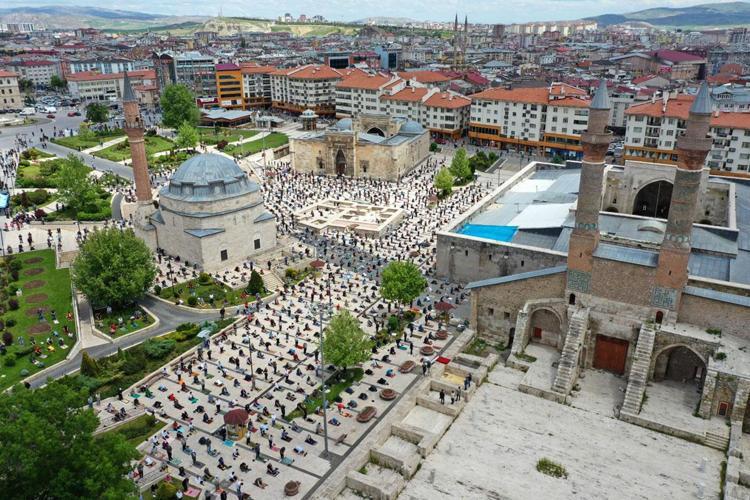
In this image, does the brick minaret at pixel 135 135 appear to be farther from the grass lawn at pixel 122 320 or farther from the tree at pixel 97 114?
the tree at pixel 97 114

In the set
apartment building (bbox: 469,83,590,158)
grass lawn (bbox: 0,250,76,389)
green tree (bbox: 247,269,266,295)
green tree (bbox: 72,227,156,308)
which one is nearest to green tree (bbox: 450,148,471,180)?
apartment building (bbox: 469,83,590,158)

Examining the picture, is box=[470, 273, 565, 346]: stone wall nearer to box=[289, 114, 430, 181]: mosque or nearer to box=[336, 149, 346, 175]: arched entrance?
box=[289, 114, 430, 181]: mosque

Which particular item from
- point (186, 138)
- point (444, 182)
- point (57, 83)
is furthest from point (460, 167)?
point (57, 83)

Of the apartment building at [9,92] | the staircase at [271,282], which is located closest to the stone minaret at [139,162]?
the staircase at [271,282]

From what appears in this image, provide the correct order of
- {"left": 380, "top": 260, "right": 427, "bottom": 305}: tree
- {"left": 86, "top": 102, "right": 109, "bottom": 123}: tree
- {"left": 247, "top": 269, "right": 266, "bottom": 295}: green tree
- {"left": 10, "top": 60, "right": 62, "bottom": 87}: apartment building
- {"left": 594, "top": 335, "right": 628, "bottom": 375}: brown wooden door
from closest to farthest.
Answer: {"left": 594, "top": 335, "right": 628, "bottom": 375}: brown wooden door → {"left": 380, "top": 260, "right": 427, "bottom": 305}: tree → {"left": 247, "top": 269, "right": 266, "bottom": 295}: green tree → {"left": 86, "top": 102, "right": 109, "bottom": 123}: tree → {"left": 10, "top": 60, "right": 62, "bottom": 87}: apartment building

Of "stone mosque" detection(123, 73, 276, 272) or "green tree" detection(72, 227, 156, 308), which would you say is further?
"stone mosque" detection(123, 73, 276, 272)
